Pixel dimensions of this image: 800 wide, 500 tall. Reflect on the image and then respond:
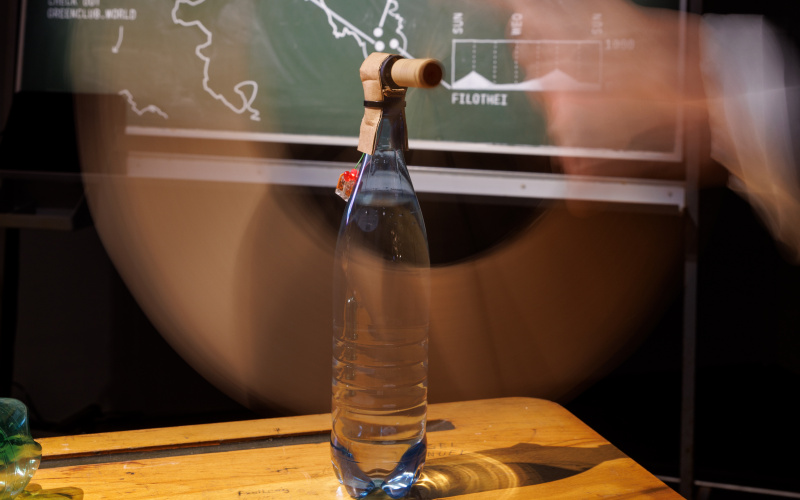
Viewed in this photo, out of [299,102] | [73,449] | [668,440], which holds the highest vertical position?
[299,102]

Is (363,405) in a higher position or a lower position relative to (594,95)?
lower

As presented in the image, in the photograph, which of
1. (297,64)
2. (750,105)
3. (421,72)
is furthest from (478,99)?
(421,72)

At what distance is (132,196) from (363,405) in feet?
4.21

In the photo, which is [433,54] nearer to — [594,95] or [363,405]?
[594,95]

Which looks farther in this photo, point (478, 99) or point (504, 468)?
point (478, 99)

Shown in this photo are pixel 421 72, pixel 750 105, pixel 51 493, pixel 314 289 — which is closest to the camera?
pixel 421 72

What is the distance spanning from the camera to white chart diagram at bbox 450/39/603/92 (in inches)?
59.6

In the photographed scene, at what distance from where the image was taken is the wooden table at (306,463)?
28.4 inches

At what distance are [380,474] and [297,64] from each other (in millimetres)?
1126

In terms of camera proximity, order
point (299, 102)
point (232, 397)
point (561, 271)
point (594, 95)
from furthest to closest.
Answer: point (232, 397) < point (561, 271) < point (299, 102) < point (594, 95)

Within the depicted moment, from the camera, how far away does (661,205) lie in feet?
5.19

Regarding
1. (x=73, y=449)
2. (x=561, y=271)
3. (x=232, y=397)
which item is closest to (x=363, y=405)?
(x=73, y=449)

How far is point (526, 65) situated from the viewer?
1.54m

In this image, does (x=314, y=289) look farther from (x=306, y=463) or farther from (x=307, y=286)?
(x=306, y=463)
